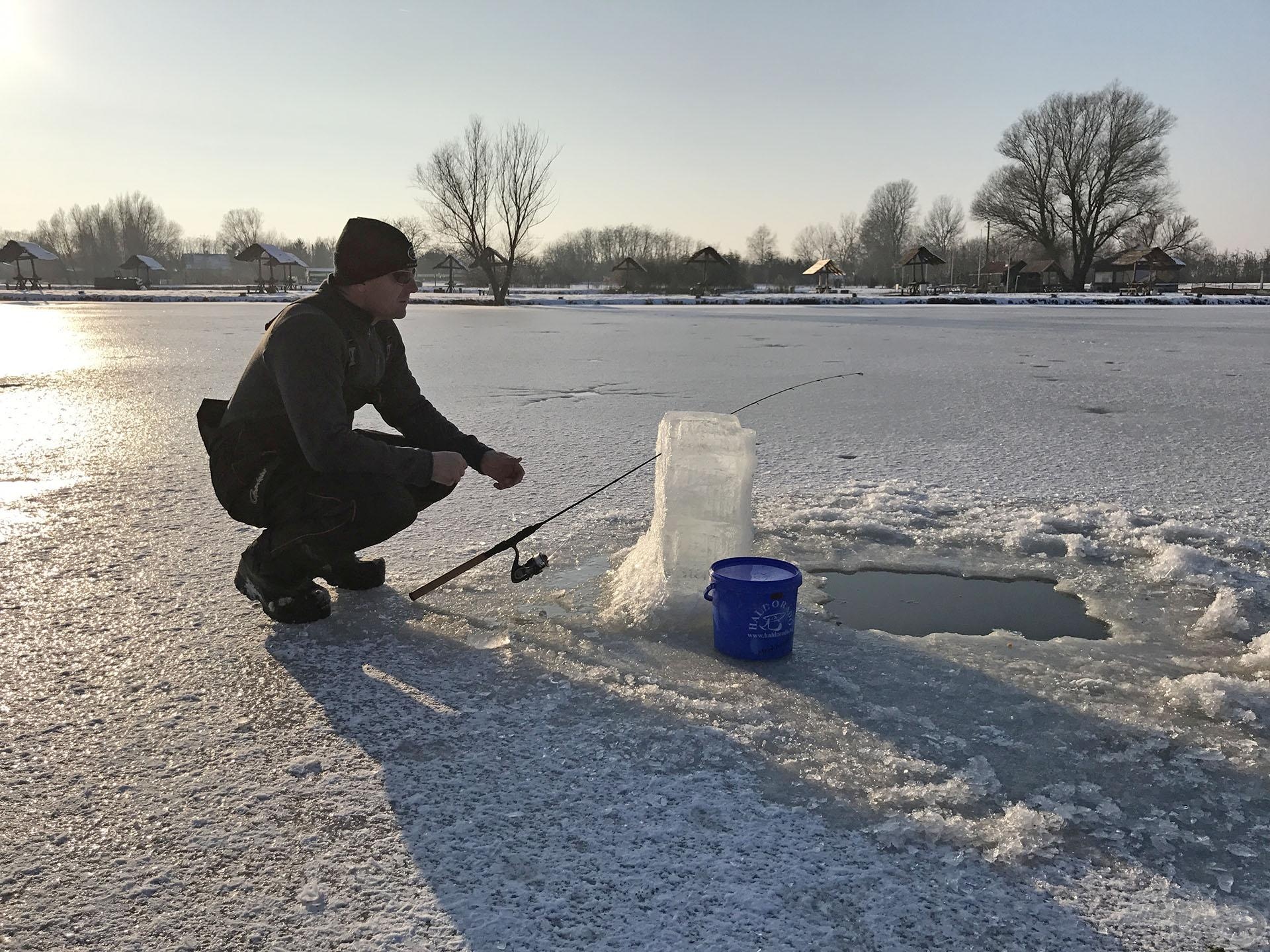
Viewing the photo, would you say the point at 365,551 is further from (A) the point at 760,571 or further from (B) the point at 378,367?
(A) the point at 760,571

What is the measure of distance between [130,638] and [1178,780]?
2.79 metres

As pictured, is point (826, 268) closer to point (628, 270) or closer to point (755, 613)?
point (628, 270)

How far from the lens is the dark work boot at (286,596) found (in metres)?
2.61

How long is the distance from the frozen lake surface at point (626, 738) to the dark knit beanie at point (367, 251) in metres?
1.10

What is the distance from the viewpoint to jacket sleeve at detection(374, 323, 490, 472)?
9.86ft

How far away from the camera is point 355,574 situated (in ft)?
9.43

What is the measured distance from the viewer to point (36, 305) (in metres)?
33.1

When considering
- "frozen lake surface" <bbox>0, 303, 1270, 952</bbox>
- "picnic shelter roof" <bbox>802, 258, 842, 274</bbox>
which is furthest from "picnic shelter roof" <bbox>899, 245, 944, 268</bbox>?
"frozen lake surface" <bbox>0, 303, 1270, 952</bbox>

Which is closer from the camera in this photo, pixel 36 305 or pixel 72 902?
pixel 72 902

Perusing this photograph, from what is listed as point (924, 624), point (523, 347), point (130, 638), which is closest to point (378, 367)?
point (130, 638)

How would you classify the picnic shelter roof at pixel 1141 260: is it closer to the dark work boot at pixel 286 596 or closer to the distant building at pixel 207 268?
the dark work boot at pixel 286 596

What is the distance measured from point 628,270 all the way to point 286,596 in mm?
53651

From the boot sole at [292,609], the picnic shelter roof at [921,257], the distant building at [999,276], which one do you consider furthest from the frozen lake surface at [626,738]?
the distant building at [999,276]

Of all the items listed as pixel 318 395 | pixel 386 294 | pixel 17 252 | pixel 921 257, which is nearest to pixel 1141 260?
pixel 921 257
